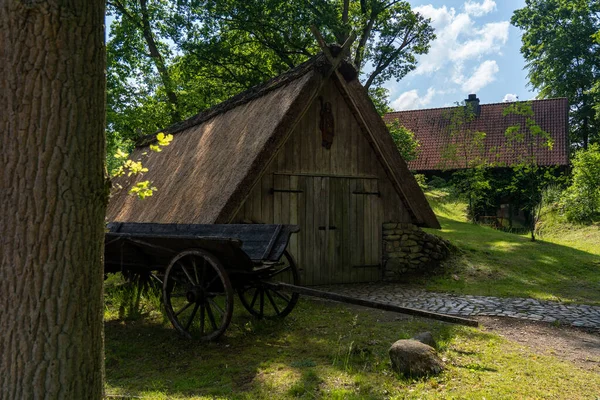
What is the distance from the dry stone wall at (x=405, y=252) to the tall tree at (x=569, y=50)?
21.7 meters

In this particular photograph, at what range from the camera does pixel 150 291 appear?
7168 mm

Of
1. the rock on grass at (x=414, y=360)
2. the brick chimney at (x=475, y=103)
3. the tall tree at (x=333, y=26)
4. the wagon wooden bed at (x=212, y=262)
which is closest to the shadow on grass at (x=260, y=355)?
the rock on grass at (x=414, y=360)

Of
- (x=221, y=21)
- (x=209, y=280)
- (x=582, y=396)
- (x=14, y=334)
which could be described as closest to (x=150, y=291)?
(x=209, y=280)

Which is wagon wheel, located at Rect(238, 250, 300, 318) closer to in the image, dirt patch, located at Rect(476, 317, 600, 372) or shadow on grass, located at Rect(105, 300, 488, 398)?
shadow on grass, located at Rect(105, 300, 488, 398)

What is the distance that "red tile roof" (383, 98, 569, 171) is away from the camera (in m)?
21.9

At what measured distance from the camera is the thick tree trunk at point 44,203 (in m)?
2.15

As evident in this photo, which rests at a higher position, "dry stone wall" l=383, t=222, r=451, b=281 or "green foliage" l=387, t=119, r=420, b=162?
"green foliage" l=387, t=119, r=420, b=162

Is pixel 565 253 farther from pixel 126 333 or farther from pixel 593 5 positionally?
pixel 593 5

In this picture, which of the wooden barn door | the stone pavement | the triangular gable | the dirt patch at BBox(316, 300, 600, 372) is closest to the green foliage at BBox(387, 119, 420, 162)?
the wooden barn door

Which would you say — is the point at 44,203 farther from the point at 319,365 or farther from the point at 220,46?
the point at 220,46

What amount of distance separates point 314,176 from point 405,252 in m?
2.61

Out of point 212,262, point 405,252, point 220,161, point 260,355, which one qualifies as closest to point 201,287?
point 212,262

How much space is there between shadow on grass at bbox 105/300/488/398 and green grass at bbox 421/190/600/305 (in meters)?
3.44

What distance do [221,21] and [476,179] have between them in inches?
409
